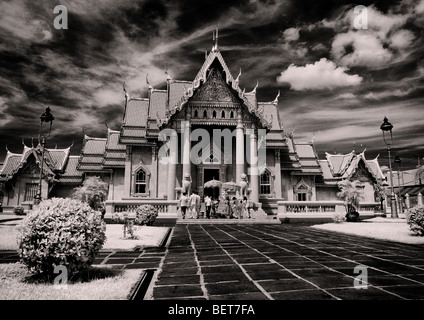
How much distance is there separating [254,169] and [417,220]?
14.2 m

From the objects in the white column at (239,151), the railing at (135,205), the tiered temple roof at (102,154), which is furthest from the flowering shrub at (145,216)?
the tiered temple roof at (102,154)

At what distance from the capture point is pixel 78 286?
419cm

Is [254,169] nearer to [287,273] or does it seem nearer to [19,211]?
[287,273]

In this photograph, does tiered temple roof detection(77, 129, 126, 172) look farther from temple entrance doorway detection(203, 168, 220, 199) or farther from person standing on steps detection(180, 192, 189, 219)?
person standing on steps detection(180, 192, 189, 219)

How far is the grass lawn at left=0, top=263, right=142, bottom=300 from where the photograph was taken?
3750 millimetres

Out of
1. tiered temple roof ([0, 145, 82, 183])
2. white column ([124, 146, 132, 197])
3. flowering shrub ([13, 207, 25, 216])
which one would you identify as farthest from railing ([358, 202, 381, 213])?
flowering shrub ([13, 207, 25, 216])

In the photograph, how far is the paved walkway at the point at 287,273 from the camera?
3.88 m

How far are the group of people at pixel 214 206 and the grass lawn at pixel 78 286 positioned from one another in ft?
49.7

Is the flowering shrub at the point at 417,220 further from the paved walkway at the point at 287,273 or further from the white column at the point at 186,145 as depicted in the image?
the white column at the point at 186,145

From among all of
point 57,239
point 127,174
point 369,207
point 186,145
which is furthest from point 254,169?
point 57,239
